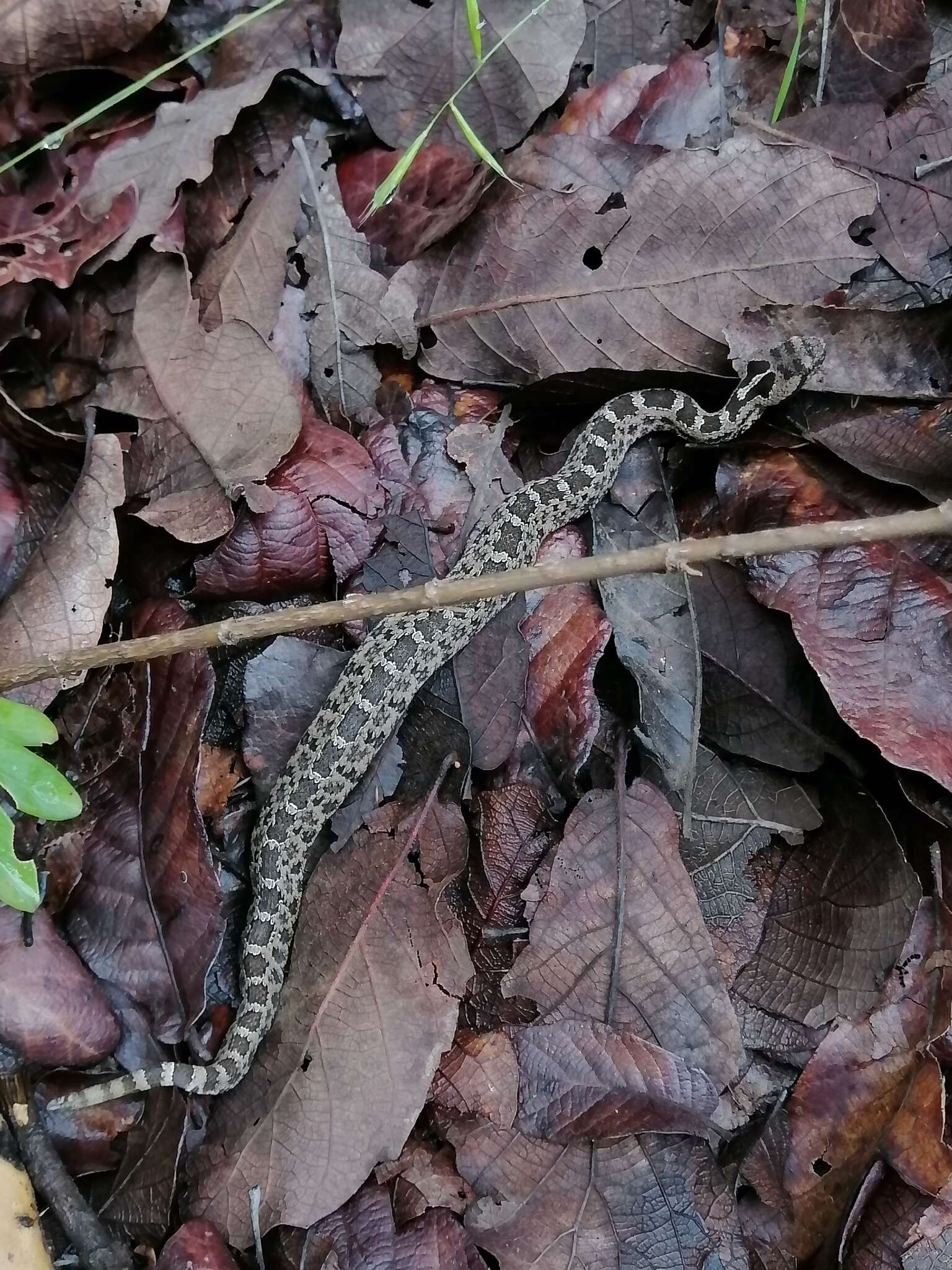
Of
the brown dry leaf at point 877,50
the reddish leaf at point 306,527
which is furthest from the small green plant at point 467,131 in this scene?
the brown dry leaf at point 877,50

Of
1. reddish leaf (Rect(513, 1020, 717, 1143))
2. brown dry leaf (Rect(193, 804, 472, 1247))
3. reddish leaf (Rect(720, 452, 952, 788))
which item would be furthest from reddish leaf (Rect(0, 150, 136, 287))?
reddish leaf (Rect(513, 1020, 717, 1143))

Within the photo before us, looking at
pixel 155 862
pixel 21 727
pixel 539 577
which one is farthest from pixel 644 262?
pixel 155 862

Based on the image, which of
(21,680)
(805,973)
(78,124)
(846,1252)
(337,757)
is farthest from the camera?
(78,124)

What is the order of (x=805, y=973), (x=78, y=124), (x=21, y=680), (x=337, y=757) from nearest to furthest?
(x=21, y=680) → (x=805, y=973) → (x=337, y=757) → (x=78, y=124)

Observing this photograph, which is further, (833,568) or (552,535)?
(552,535)

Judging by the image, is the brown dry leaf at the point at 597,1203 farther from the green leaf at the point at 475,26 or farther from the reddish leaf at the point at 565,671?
the green leaf at the point at 475,26

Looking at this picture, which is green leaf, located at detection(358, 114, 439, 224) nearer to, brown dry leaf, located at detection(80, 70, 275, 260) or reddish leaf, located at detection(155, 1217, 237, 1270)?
brown dry leaf, located at detection(80, 70, 275, 260)

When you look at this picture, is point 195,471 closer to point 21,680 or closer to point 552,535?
point 21,680

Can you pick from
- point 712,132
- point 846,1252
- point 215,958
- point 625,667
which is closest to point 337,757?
point 215,958
